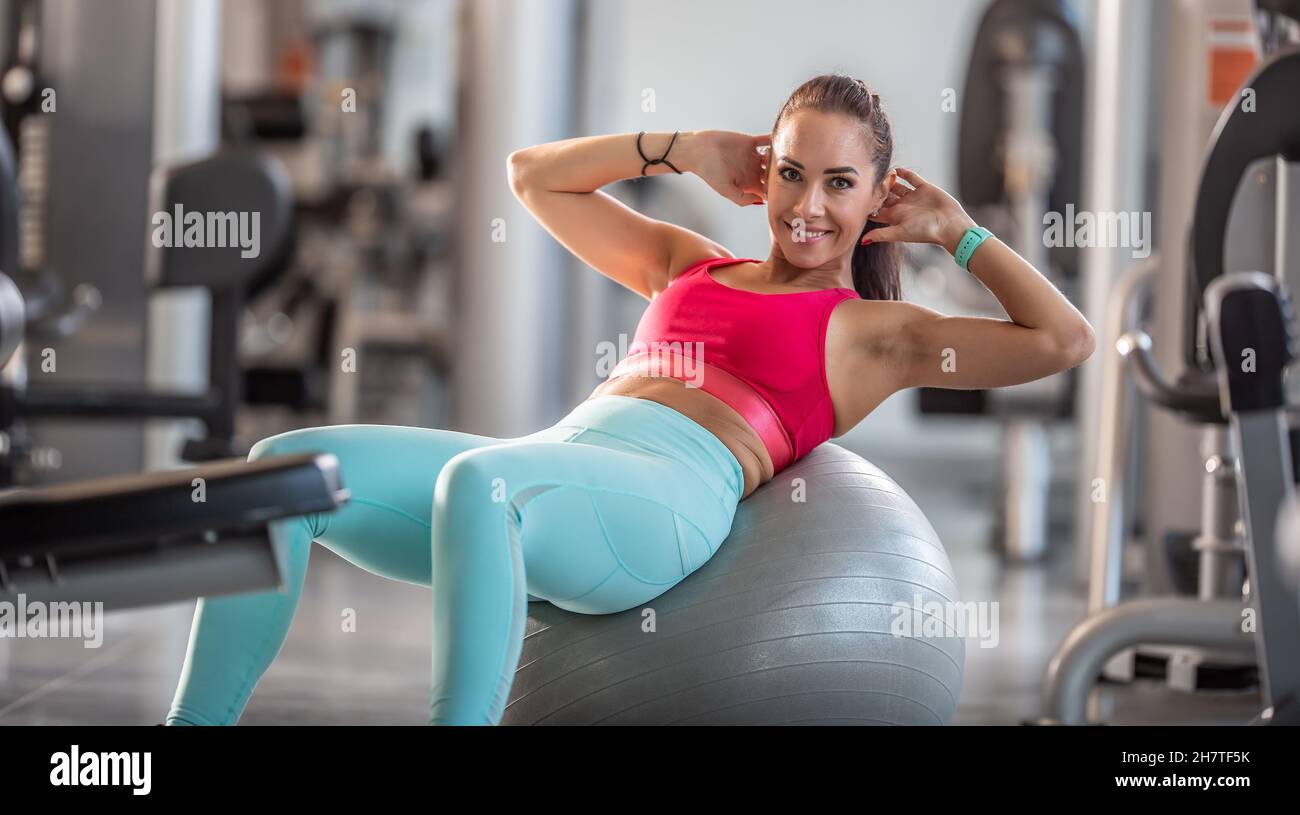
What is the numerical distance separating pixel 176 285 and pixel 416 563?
204 centimetres

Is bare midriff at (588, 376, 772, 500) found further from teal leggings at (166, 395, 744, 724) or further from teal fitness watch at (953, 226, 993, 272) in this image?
teal fitness watch at (953, 226, 993, 272)

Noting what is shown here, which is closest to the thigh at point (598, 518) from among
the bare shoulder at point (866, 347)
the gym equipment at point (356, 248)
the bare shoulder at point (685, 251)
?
the bare shoulder at point (866, 347)

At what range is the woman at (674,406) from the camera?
1413 millimetres

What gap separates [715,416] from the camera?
1707 millimetres

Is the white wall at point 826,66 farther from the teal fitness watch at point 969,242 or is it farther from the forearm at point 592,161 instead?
the teal fitness watch at point 969,242

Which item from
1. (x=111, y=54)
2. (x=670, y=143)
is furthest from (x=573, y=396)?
(x=670, y=143)

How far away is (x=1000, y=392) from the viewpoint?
442 centimetres

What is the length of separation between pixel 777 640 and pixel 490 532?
0.40m

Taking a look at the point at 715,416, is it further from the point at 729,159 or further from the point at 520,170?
the point at 520,170

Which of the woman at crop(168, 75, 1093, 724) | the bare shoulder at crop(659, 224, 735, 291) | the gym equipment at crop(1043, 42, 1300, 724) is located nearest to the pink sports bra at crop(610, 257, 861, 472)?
the woman at crop(168, 75, 1093, 724)

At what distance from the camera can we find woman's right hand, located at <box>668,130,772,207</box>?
69.8 inches

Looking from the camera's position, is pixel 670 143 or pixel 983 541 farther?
pixel 983 541

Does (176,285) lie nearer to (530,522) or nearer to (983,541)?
(530,522)
